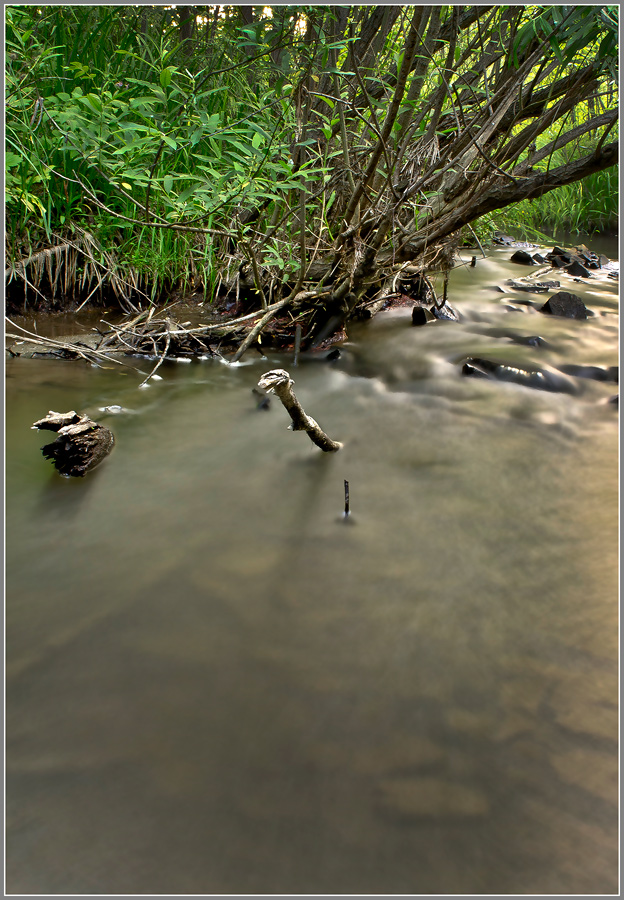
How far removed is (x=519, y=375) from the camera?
9.72 ft

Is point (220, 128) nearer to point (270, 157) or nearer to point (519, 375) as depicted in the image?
point (270, 157)

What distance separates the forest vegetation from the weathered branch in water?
103 centimetres

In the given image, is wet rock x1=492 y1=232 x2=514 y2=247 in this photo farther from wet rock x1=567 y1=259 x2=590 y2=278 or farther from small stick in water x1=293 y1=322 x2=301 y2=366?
small stick in water x1=293 y1=322 x2=301 y2=366

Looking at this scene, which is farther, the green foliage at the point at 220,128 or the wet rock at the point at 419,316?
the wet rock at the point at 419,316

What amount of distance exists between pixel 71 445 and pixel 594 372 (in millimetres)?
2656

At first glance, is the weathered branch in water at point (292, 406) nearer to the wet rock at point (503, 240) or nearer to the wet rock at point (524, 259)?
the wet rock at point (524, 259)

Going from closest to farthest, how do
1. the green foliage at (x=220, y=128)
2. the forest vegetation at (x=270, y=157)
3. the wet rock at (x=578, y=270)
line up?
the green foliage at (x=220, y=128) → the forest vegetation at (x=270, y=157) → the wet rock at (x=578, y=270)

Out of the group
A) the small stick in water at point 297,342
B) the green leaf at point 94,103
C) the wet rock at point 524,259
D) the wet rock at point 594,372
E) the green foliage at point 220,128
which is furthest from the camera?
the wet rock at point 524,259

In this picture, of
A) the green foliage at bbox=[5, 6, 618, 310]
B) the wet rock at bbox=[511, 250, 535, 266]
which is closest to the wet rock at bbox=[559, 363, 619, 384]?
the green foliage at bbox=[5, 6, 618, 310]

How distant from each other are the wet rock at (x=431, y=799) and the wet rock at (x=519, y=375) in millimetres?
2225

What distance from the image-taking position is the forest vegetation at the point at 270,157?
2668 mm

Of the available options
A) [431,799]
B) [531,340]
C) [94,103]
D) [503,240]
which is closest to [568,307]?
[531,340]

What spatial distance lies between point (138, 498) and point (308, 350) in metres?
1.79

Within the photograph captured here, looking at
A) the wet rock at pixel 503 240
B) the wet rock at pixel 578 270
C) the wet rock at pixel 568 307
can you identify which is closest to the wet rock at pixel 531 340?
the wet rock at pixel 568 307
